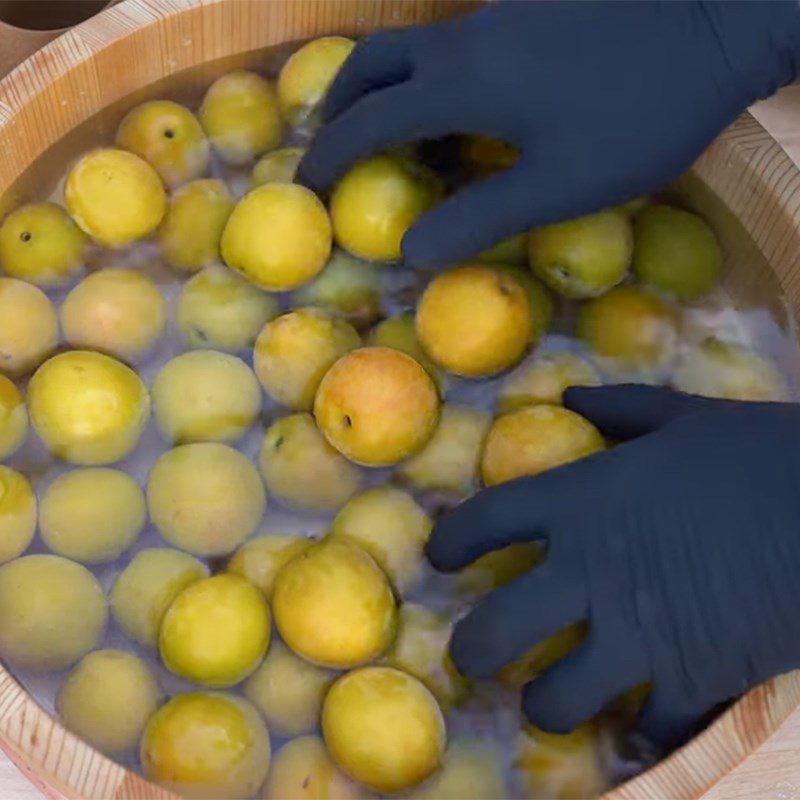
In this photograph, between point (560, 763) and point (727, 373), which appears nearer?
point (560, 763)

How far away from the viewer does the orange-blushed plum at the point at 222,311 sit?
33.6 inches

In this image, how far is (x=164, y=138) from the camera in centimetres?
90

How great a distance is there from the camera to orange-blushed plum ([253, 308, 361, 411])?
32.6 inches

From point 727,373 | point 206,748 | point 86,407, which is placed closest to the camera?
point 206,748

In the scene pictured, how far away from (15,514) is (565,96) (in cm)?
55

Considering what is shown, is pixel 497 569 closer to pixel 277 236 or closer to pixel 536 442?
pixel 536 442

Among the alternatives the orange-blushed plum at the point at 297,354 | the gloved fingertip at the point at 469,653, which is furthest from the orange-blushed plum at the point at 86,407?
the gloved fingertip at the point at 469,653

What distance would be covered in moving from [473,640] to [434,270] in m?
0.33

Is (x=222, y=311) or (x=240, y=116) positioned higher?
(x=240, y=116)

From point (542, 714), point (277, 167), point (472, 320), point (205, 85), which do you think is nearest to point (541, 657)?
point (542, 714)

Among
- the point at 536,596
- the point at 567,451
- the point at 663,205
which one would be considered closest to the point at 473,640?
the point at 536,596

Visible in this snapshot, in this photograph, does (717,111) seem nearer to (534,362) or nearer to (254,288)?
(534,362)

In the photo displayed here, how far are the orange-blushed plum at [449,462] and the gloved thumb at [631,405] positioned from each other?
85 millimetres

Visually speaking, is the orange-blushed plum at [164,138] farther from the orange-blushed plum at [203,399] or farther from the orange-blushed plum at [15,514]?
the orange-blushed plum at [15,514]
